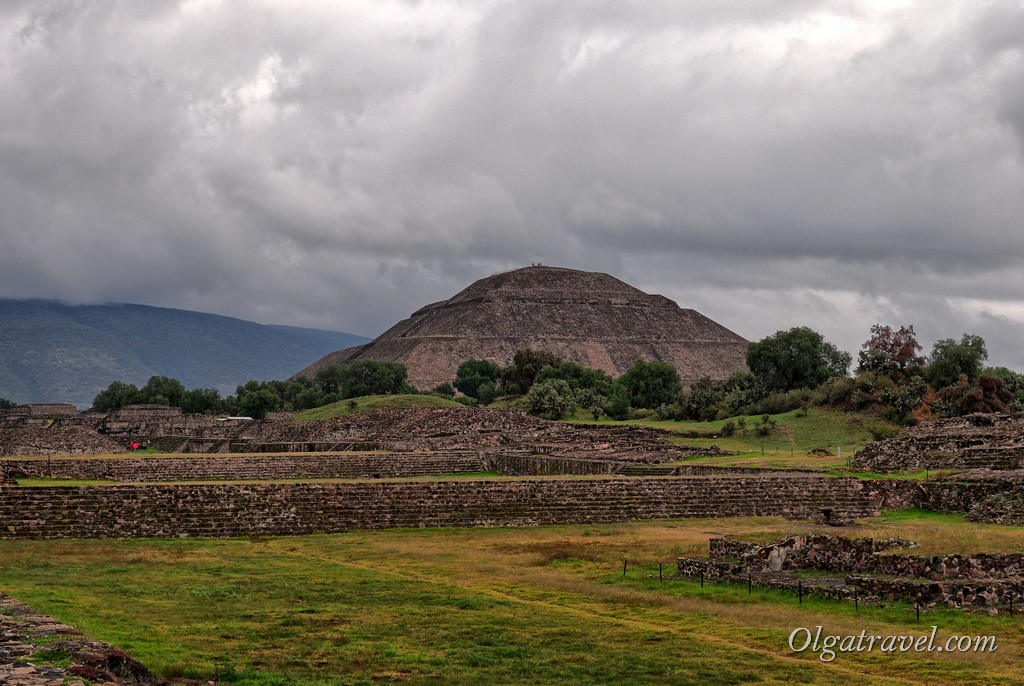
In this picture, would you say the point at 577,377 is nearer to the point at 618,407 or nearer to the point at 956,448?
the point at 618,407

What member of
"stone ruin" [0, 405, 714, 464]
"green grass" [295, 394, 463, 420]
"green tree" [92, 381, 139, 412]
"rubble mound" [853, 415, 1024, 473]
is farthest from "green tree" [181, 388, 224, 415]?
"rubble mound" [853, 415, 1024, 473]

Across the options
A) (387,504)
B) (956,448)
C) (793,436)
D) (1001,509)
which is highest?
(793,436)

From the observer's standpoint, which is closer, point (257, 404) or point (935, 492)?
point (935, 492)

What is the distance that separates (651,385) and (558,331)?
92.7 m

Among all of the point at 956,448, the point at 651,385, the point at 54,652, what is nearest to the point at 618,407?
the point at 651,385

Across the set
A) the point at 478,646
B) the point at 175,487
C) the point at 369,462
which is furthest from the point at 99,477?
the point at 478,646

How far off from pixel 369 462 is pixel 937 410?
2741 cm

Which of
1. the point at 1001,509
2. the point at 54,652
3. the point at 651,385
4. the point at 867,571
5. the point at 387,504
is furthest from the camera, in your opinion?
the point at 651,385

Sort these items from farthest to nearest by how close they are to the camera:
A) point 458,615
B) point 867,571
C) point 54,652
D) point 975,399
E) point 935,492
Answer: point 975,399
point 935,492
point 867,571
point 458,615
point 54,652

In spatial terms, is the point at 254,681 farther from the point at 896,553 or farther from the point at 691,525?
the point at 691,525

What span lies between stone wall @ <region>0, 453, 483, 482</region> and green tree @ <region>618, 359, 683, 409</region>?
125 ft

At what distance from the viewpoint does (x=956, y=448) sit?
38875 mm

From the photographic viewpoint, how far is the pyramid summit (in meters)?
162

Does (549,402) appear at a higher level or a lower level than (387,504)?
higher
